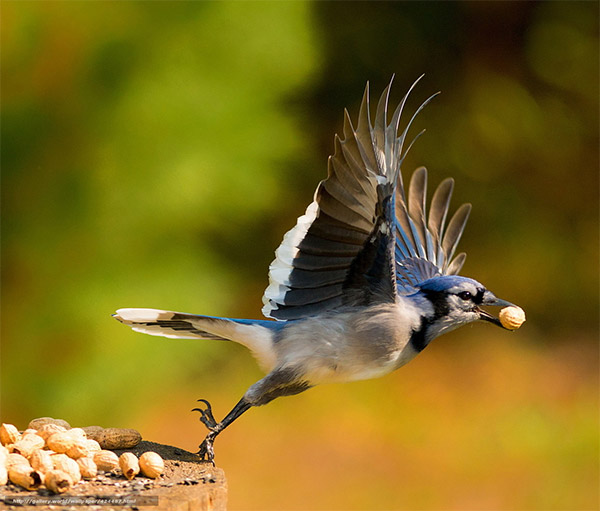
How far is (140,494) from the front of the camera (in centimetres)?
177

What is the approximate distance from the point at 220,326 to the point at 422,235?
0.94 metres

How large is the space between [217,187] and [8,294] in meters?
1.05

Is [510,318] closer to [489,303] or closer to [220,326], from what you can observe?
[489,303]

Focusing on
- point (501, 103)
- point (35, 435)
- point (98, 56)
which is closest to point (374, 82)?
point (501, 103)

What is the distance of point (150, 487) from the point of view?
185 cm

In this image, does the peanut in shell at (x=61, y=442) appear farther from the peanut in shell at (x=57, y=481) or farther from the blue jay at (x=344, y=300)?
the blue jay at (x=344, y=300)

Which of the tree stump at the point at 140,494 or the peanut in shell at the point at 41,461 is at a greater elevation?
the peanut in shell at the point at 41,461

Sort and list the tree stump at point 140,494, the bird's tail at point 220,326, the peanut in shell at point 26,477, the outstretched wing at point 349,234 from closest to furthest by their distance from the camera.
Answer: the tree stump at point 140,494, the peanut in shell at point 26,477, the outstretched wing at point 349,234, the bird's tail at point 220,326

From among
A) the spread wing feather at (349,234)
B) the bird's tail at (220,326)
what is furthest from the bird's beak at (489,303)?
the bird's tail at (220,326)

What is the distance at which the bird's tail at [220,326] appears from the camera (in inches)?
88.3

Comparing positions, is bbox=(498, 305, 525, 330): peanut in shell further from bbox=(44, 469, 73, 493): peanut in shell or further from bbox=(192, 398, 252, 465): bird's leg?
bbox=(44, 469, 73, 493): peanut in shell

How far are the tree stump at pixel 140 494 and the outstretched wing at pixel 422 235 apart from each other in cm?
104

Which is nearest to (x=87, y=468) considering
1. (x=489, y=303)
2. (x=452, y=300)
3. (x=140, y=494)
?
(x=140, y=494)

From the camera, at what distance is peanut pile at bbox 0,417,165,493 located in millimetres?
1790
